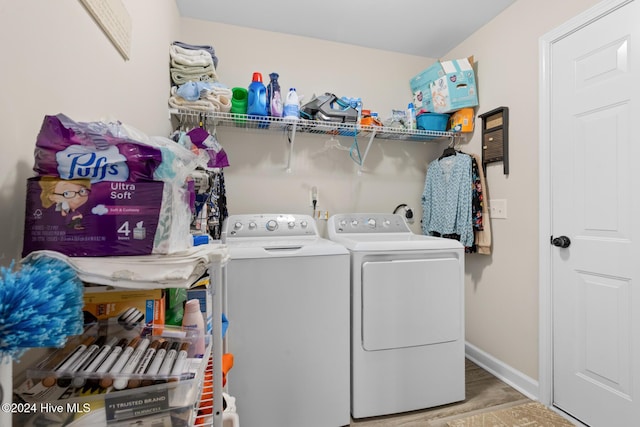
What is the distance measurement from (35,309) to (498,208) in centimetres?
249

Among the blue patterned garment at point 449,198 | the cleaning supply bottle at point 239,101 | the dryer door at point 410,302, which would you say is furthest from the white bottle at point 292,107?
the blue patterned garment at point 449,198

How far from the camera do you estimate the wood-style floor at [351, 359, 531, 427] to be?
1.77 m

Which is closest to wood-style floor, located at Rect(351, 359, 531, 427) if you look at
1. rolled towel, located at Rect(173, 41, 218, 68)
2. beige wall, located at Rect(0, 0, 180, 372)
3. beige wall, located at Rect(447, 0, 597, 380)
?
beige wall, located at Rect(447, 0, 597, 380)

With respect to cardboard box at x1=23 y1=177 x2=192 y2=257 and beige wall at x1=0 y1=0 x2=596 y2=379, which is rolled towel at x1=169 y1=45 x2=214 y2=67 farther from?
cardboard box at x1=23 y1=177 x2=192 y2=257

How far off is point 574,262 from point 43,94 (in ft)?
7.93

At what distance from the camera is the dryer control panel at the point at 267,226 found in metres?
2.06

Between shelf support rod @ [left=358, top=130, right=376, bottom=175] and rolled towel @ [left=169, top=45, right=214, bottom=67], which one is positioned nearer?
rolled towel @ [left=169, top=45, right=214, bottom=67]

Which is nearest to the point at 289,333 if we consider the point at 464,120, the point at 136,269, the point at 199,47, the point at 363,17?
the point at 136,269

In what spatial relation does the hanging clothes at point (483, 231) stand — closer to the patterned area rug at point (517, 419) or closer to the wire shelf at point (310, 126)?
the wire shelf at point (310, 126)

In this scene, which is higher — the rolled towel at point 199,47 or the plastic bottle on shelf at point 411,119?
the rolled towel at point 199,47

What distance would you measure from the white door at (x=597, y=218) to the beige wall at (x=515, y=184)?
14 cm

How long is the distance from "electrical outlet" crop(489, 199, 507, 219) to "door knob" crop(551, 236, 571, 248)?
383 mm

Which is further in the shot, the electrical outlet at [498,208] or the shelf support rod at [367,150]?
the shelf support rod at [367,150]

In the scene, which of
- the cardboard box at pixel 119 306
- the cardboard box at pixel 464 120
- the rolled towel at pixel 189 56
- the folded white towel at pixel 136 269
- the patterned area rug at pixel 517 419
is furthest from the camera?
the cardboard box at pixel 464 120
